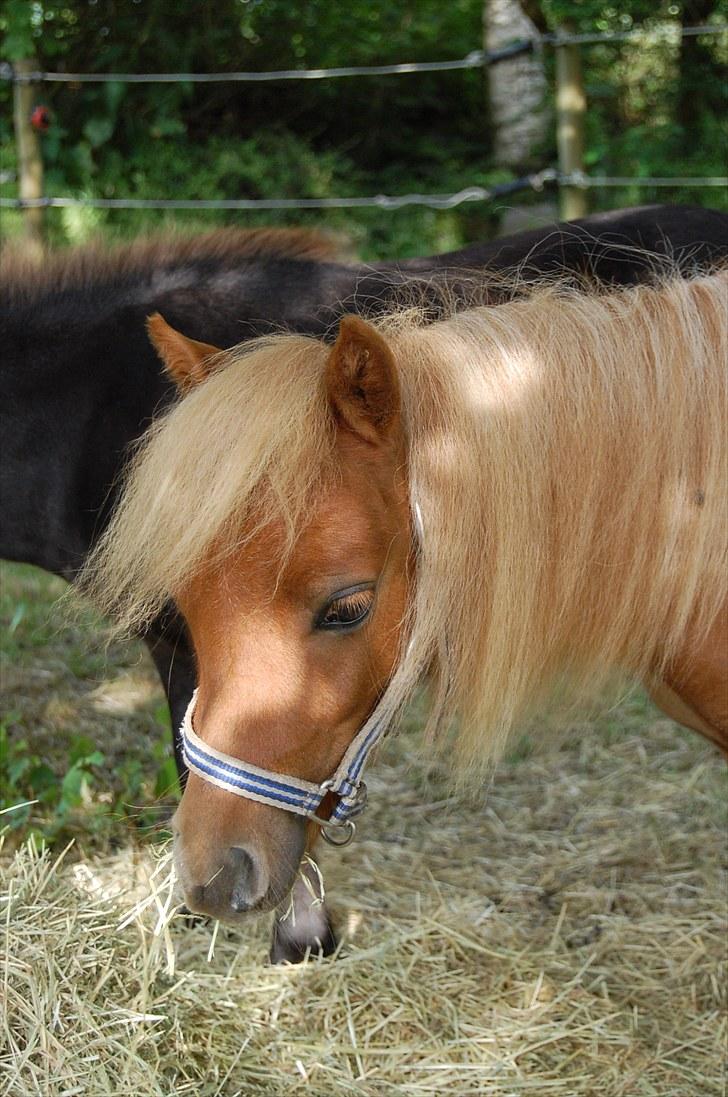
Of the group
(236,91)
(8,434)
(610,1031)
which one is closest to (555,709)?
(610,1031)

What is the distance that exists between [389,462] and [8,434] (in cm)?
141

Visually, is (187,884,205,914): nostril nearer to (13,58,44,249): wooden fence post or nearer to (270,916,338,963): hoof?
(270,916,338,963): hoof

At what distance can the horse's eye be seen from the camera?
1559 millimetres

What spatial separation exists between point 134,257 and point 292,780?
1.82 m

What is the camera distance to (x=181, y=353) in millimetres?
1838

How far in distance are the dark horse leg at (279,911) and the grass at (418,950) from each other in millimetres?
58

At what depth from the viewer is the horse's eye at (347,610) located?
1.56 meters

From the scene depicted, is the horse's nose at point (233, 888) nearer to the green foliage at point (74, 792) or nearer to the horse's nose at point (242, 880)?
the horse's nose at point (242, 880)

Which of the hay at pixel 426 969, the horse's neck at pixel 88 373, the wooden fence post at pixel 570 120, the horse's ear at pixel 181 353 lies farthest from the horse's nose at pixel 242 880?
the wooden fence post at pixel 570 120

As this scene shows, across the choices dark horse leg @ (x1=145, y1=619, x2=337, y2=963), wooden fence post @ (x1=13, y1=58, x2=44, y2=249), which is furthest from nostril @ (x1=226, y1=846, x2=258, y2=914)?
wooden fence post @ (x1=13, y1=58, x2=44, y2=249)

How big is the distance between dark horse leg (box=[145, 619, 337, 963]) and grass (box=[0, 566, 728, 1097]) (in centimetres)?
6

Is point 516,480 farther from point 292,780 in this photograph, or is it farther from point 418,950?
point 418,950

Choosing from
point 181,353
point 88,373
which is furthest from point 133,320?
point 181,353

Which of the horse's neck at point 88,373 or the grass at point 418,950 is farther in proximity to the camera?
the horse's neck at point 88,373
